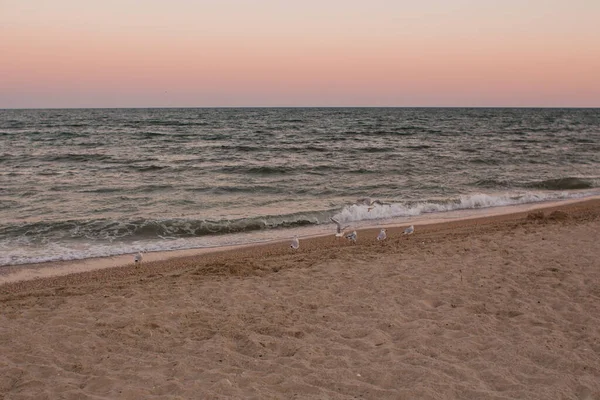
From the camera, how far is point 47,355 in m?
4.64

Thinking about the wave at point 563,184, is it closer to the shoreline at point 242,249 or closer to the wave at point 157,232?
the shoreline at point 242,249

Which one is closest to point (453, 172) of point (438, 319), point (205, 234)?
point (205, 234)

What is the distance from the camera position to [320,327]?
5.16 metres

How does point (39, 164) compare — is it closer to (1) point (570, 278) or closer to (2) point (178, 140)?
(2) point (178, 140)

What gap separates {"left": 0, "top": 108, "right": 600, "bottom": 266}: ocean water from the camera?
1077cm

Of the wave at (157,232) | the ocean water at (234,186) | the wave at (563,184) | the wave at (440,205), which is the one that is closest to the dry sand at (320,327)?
the wave at (157,232)

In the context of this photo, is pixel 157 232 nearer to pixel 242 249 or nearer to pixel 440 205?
pixel 242 249

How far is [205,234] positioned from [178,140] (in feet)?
79.1

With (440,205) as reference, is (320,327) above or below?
above

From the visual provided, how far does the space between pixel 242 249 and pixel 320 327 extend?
4465 millimetres

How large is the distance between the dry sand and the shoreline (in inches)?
19.7

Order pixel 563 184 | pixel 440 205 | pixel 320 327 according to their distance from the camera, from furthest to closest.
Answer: pixel 563 184
pixel 440 205
pixel 320 327

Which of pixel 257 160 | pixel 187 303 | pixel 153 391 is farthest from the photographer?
pixel 257 160

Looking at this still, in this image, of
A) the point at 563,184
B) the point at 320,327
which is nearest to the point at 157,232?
the point at 320,327
